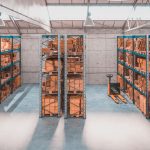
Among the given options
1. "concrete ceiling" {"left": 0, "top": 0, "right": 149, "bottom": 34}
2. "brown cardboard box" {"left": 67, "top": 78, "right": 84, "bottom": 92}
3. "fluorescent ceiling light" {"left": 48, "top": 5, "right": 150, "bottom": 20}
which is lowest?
"brown cardboard box" {"left": 67, "top": 78, "right": 84, "bottom": 92}

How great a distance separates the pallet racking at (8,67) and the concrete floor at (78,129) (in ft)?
6.77

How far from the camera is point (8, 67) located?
16188 mm

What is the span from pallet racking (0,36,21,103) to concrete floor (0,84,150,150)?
2064mm

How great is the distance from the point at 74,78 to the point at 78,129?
7.71ft

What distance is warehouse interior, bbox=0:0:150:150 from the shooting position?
7848 mm

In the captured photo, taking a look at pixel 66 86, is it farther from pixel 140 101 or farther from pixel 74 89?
pixel 140 101

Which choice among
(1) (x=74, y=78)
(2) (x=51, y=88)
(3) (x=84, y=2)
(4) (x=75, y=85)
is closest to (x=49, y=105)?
(2) (x=51, y=88)

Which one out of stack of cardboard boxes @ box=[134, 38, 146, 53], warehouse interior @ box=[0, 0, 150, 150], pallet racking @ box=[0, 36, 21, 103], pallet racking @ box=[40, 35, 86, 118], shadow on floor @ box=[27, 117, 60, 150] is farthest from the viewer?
pallet racking @ box=[0, 36, 21, 103]

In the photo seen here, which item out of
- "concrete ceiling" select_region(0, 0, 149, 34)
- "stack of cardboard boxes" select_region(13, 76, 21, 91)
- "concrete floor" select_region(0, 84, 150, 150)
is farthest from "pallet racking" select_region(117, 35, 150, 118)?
"stack of cardboard boxes" select_region(13, 76, 21, 91)

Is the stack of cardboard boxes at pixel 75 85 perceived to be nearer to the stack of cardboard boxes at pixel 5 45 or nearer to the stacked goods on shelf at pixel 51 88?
the stacked goods on shelf at pixel 51 88

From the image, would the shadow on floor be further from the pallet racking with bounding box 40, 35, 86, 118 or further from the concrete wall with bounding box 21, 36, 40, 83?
the concrete wall with bounding box 21, 36, 40, 83

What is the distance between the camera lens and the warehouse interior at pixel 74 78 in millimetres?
7848

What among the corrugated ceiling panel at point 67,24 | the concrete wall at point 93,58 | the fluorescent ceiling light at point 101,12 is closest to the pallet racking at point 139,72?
the fluorescent ceiling light at point 101,12

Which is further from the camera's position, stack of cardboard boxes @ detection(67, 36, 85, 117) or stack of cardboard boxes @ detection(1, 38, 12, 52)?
stack of cardboard boxes @ detection(1, 38, 12, 52)
